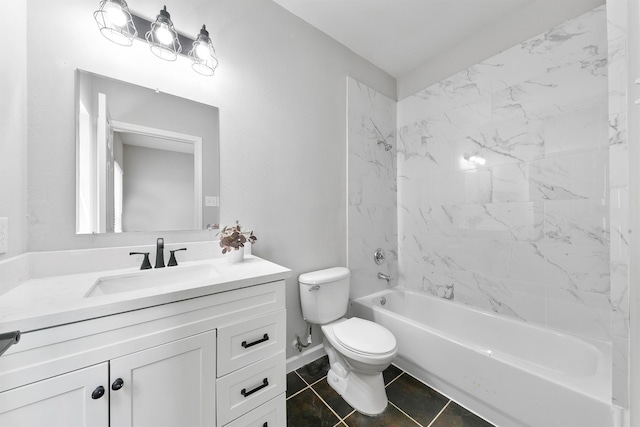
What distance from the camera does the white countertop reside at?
62 cm

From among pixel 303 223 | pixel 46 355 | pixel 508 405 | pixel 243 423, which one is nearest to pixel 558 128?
pixel 508 405

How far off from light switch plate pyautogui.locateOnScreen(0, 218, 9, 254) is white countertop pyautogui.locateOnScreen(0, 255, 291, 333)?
0.49ft

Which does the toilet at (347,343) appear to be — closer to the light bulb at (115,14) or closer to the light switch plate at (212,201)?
the light switch plate at (212,201)

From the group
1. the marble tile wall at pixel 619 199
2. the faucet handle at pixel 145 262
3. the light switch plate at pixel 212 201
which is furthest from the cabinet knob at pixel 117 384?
→ the marble tile wall at pixel 619 199

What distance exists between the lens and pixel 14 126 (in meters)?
0.90

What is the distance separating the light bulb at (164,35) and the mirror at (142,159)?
0.84 ft

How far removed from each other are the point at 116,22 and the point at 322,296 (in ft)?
6.06

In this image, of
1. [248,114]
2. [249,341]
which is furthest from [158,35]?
[249,341]

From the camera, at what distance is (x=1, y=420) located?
0.58 metres

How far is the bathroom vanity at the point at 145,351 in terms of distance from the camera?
62 cm

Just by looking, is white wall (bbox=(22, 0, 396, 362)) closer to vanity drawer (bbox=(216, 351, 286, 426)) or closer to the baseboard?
the baseboard

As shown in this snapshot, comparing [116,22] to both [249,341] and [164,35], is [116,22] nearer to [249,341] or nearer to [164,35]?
[164,35]

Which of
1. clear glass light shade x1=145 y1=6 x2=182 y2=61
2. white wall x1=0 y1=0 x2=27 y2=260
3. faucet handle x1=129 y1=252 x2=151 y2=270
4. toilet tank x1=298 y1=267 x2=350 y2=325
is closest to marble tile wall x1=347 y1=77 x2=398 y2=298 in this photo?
toilet tank x1=298 y1=267 x2=350 y2=325

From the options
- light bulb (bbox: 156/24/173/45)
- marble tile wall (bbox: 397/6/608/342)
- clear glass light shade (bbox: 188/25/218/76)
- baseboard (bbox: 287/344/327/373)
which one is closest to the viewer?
light bulb (bbox: 156/24/173/45)
